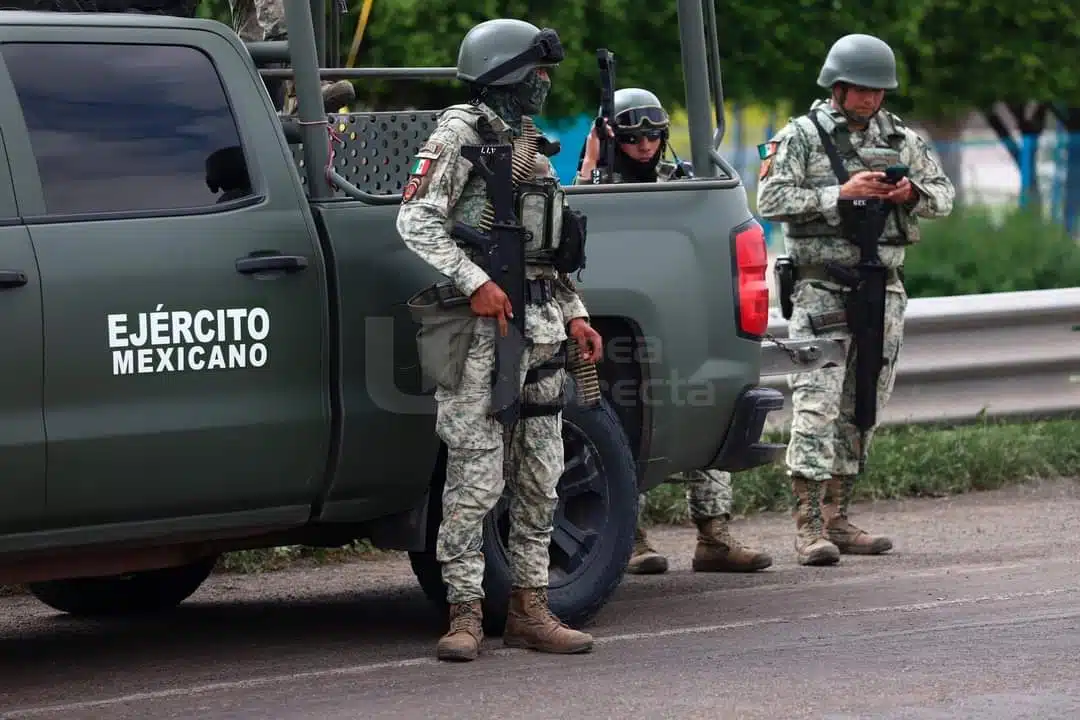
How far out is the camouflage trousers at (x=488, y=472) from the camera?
5848mm

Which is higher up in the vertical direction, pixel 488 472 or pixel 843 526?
pixel 488 472

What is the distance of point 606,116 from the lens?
24.9ft

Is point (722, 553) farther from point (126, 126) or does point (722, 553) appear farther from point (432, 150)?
point (126, 126)

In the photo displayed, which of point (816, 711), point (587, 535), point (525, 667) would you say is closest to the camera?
point (816, 711)

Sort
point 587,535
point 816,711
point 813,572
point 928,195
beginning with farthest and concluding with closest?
1. point 928,195
2. point 813,572
3. point 587,535
4. point 816,711

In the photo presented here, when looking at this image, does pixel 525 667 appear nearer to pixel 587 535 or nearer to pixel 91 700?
pixel 587 535

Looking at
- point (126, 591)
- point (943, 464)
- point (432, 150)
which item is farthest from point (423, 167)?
point (943, 464)

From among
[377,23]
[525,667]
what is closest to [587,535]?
[525,667]

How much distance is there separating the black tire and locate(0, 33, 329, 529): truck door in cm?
72

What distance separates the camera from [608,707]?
17.1 ft

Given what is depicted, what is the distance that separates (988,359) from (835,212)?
1.87 meters

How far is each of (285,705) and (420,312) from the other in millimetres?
1159

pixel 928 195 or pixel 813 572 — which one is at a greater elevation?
pixel 928 195

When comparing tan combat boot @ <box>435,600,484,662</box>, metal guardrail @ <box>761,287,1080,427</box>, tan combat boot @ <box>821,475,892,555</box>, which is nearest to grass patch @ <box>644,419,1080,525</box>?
metal guardrail @ <box>761,287,1080,427</box>
